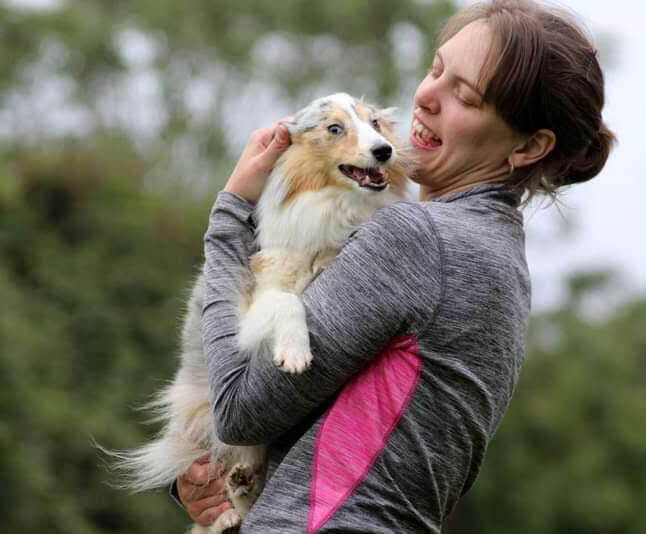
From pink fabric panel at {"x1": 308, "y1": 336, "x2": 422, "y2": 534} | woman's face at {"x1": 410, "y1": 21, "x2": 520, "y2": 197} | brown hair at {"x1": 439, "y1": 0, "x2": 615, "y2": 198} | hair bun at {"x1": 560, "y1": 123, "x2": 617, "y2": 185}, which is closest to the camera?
pink fabric panel at {"x1": 308, "y1": 336, "x2": 422, "y2": 534}

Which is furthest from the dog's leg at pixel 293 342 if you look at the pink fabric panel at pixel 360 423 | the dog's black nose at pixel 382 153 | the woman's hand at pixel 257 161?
the dog's black nose at pixel 382 153

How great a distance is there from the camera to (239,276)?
3.35m

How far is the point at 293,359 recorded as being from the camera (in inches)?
115

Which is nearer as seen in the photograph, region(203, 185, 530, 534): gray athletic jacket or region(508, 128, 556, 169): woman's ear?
region(203, 185, 530, 534): gray athletic jacket

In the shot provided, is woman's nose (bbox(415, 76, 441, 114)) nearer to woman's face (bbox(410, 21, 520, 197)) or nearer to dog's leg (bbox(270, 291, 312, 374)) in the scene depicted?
woman's face (bbox(410, 21, 520, 197))

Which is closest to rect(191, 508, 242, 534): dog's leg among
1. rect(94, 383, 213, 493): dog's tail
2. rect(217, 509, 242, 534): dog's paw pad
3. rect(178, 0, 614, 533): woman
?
rect(217, 509, 242, 534): dog's paw pad

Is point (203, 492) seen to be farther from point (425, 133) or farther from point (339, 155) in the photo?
point (425, 133)

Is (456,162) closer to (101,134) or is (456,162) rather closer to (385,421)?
(385,421)

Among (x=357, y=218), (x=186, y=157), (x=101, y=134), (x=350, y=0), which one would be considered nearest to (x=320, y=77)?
(x=350, y=0)

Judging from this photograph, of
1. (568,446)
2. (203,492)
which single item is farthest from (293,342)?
(568,446)

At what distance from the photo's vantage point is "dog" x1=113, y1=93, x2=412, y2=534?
3.69 m

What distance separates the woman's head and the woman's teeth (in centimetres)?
3

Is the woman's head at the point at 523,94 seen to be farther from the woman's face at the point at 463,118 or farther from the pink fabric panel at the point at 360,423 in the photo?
the pink fabric panel at the point at 360,423

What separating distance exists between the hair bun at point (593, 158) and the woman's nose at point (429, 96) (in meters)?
0.43
